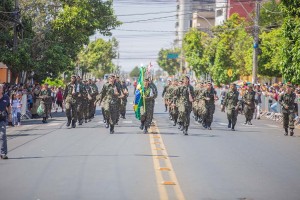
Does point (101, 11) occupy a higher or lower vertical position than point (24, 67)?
higher

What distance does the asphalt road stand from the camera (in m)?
11.2

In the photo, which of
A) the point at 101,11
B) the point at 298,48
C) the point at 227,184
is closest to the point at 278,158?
the point at 227,184

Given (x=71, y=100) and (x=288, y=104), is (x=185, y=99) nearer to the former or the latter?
(x=288, y=104)

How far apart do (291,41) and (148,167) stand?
16173 millimetres

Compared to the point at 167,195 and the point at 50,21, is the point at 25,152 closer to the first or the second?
the point at 167,195

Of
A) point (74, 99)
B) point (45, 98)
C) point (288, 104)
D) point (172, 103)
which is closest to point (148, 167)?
point (288, 104)

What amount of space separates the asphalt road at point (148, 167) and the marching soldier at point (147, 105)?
953 millimetres

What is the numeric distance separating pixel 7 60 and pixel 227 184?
25.8 meters

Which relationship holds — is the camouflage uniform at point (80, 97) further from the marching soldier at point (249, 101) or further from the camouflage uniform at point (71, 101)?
the marching soldier at point (249, 101)

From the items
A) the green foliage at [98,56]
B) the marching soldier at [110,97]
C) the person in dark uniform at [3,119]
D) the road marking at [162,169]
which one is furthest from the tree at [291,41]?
the green foliage at [98,56]

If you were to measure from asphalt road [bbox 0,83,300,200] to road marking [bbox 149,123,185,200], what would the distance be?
16mm

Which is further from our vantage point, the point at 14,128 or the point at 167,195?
the point at 14,128

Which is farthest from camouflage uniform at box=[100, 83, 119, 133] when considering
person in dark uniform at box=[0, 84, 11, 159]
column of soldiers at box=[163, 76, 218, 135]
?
person in dark uniform at box=[0, 84, 11, 159]

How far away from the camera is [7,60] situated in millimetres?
36281
